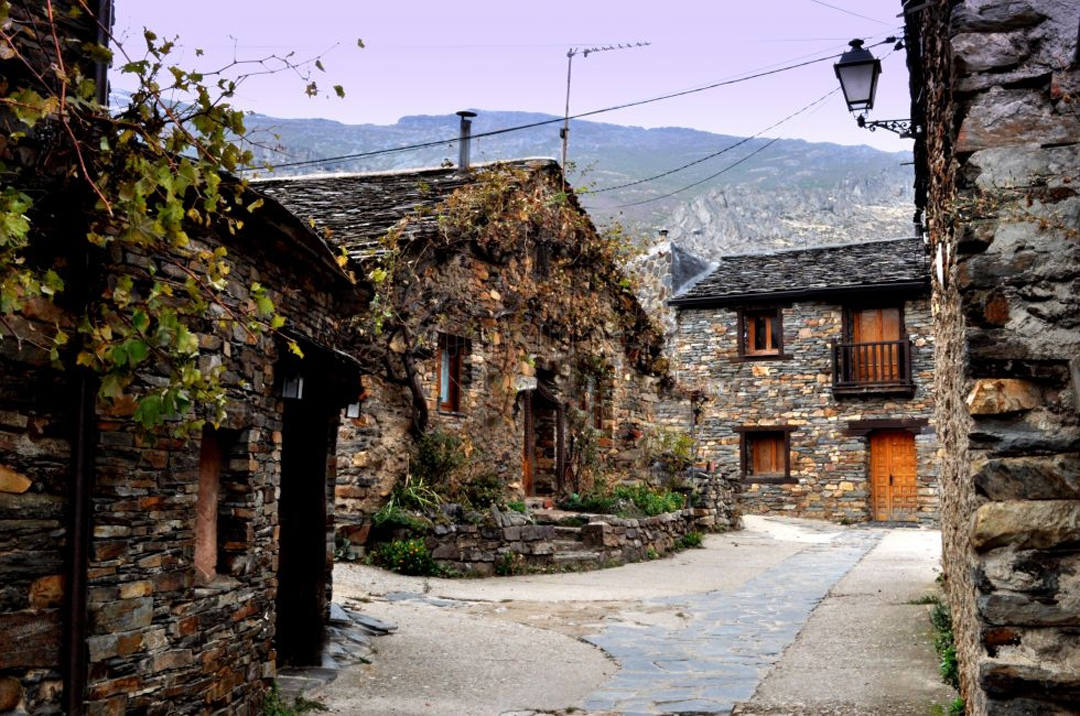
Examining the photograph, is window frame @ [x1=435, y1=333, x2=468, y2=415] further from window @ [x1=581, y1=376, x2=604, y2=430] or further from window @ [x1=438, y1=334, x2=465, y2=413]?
window @ [x1=581, y1=376, x2=604, y2=430]

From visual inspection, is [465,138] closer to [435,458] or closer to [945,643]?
[435,458]

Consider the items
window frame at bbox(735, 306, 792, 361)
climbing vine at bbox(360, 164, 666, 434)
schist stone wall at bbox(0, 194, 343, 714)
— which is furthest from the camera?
window frame at bbox(735, 306, 792, 361)

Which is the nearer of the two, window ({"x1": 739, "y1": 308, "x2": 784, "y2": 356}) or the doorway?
the doorway

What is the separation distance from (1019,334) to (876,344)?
2027cm

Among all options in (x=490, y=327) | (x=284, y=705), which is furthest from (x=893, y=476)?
(x=284, y=705)

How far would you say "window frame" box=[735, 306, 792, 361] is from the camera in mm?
24375

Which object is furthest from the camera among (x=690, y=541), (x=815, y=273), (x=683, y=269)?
(x=683, y=269)

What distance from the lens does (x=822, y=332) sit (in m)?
23.9

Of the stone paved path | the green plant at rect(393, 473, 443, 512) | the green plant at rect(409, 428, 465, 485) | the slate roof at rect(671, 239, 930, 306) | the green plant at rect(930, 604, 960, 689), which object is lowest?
the stone paved path

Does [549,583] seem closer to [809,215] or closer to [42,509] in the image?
[42,509]

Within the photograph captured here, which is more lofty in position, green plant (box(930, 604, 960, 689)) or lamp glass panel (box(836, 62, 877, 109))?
lamp glass panel (box(836, 62, 877, 109))

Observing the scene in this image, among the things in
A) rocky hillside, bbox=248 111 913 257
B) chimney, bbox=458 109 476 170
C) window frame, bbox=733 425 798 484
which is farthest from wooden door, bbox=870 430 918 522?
rocky hillside, bbox=248 111 913 257

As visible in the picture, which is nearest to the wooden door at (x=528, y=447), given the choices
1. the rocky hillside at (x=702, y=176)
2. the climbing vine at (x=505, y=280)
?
the climbing vine at (x=505, y=280)

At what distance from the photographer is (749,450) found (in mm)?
24750
